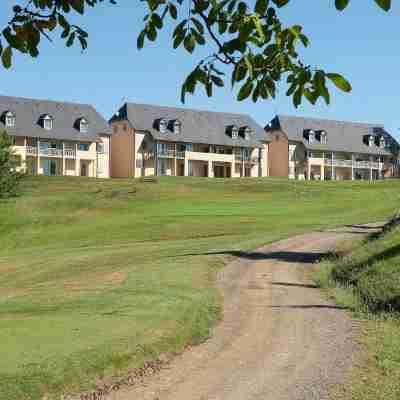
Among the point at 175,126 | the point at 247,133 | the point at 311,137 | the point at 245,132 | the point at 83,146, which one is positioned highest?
the point at 175,126

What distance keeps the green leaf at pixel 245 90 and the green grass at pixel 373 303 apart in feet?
18.5

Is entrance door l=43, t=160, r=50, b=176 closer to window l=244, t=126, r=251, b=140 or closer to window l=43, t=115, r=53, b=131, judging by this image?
window l=43, t=115, r=53, b=131

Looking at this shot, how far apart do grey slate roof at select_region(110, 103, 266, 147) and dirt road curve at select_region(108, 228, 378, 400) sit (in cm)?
8022

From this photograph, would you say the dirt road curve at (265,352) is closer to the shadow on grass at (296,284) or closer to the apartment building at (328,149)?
the shadow on grass at (296,284)

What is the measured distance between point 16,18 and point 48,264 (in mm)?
24764

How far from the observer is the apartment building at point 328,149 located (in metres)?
112

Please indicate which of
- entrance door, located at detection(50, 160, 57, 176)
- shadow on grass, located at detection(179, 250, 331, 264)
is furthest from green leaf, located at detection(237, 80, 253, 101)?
entrance door, located at detection(50, 160, 57, 176)

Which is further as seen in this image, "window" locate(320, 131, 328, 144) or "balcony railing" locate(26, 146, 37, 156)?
"window" locate(320, 131, 328, 144)

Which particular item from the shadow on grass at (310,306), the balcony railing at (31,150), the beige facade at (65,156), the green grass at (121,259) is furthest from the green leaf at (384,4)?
the balcony railing at (31,150)

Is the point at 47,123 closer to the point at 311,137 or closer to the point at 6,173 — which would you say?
the point at 6,173

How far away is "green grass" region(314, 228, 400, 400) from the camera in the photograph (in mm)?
11219

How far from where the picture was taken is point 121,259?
31.3 m

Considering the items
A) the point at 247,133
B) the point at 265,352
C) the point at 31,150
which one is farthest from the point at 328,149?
the point at 265,352

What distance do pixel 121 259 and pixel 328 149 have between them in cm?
8550
